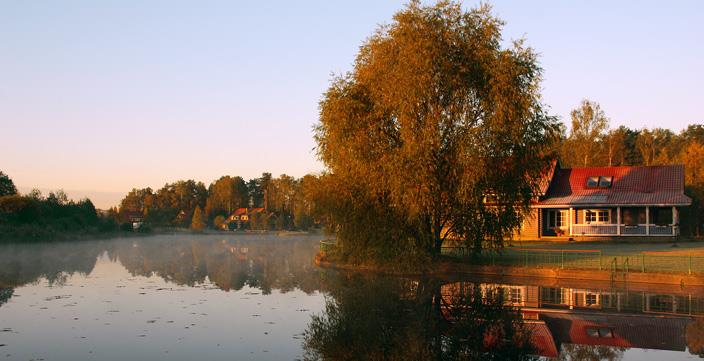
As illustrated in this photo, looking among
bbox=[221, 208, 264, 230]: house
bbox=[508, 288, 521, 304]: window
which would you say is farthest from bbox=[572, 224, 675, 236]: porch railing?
bbox=[221, 208, 264, 230]: house

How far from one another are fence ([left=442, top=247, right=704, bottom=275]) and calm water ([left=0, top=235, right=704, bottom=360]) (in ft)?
9.79

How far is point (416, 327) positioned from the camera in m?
16.7

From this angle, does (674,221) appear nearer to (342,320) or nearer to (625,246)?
(625,246)

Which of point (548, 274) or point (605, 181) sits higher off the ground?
point (605, 181)

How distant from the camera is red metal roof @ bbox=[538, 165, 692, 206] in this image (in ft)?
156

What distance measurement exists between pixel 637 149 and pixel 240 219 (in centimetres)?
9415

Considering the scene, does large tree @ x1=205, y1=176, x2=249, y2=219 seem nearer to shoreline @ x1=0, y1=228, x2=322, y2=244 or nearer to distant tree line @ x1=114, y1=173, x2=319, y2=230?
distant tree line @ x1=114, y1=173, x2=319, y2=230

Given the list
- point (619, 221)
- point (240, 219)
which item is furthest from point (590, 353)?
point (240, 219)

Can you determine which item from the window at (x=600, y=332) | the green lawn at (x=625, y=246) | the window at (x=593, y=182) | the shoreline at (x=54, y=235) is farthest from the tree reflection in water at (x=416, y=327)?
the shoreline at (x=54, y=235)

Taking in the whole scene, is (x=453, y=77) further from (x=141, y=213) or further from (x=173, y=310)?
(x=141, y=213)

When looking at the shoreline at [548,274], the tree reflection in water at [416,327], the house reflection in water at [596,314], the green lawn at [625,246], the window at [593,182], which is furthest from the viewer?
the window at [593,182]

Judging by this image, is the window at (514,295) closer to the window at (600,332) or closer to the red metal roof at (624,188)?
the window at (600,332)

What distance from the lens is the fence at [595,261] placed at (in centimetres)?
2798

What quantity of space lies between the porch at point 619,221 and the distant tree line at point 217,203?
8439cm
